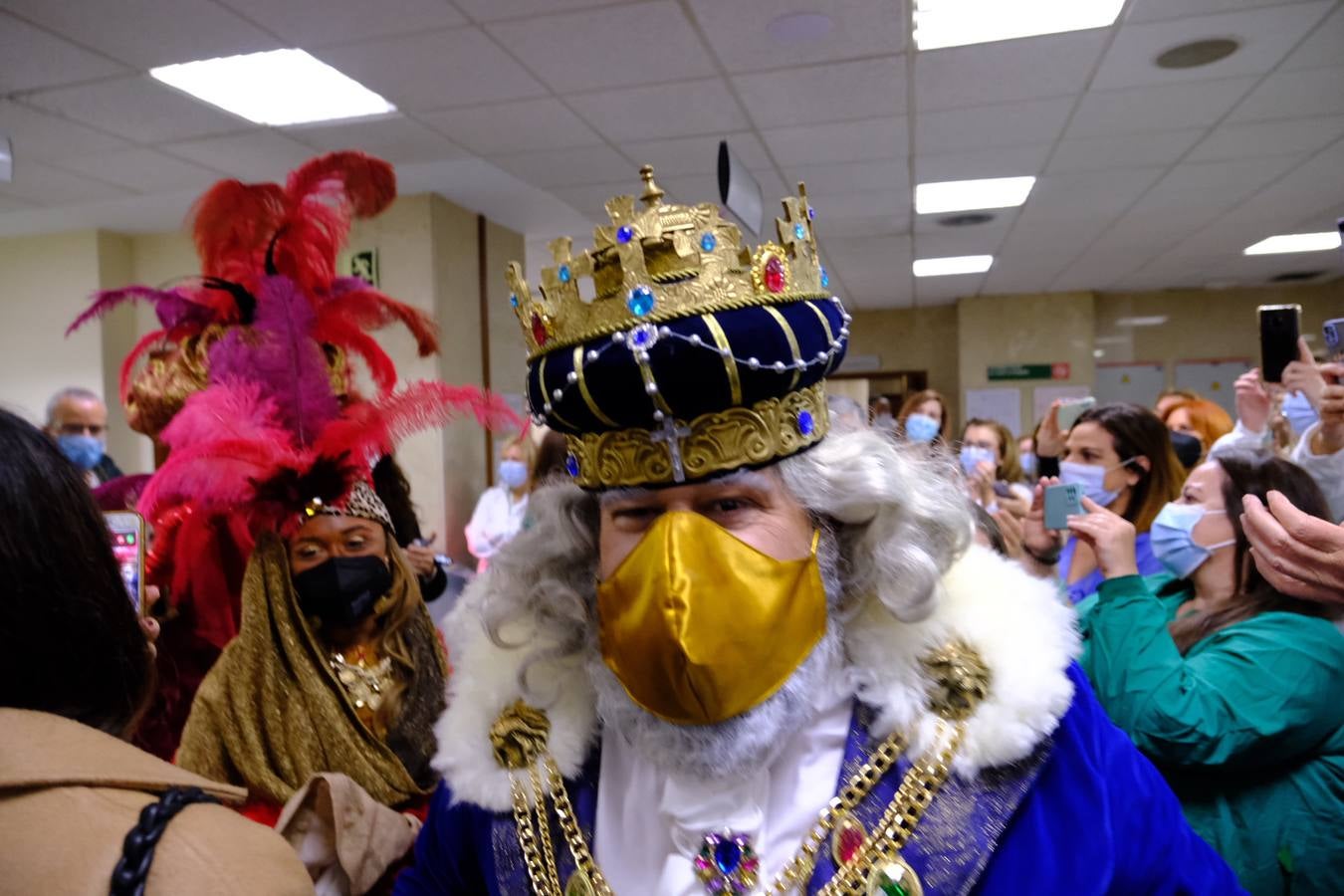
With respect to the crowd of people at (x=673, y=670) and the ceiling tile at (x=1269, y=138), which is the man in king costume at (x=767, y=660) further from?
the ceiling tile at (x=1269, y=138)

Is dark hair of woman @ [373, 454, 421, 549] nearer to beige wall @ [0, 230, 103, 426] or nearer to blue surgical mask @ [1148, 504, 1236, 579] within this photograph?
blue surgical mask @ [1148, 504, 1236, 579]

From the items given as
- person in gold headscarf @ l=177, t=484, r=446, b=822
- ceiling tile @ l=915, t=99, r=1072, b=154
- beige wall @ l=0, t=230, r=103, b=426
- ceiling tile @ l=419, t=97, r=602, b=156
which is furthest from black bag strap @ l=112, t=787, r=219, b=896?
beige wall @ l=0, t=230, r=103, b=426

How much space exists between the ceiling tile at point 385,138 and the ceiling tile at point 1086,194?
3659 millimetres

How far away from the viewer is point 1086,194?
582 cm

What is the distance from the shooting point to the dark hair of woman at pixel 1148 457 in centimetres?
264

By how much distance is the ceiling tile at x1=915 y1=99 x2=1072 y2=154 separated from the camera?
4180mm

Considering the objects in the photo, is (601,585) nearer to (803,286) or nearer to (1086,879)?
(803,286)

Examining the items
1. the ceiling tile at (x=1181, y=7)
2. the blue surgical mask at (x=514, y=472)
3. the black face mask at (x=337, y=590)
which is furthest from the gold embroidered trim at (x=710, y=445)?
the blue surgical mask at (x=514, y=472)

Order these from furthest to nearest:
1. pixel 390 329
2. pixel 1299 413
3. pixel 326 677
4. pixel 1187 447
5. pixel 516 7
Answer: pixel 390 329 < pixel 1187 447 < pixel 516 7 < pixel 1299 413 < pixel 326 677

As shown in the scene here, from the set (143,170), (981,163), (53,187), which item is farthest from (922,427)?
(53,187)

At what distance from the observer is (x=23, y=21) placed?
10.1 ft

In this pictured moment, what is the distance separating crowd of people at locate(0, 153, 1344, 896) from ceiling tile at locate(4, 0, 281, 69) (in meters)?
2.02

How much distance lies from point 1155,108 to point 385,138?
3.80 metres

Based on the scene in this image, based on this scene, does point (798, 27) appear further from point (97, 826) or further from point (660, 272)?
point (97, 826)
